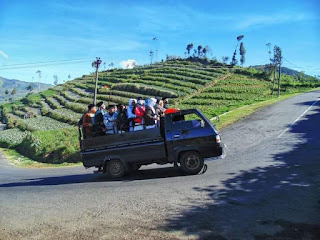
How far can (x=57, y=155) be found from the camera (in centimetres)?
2075

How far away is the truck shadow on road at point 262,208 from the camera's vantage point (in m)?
5.27

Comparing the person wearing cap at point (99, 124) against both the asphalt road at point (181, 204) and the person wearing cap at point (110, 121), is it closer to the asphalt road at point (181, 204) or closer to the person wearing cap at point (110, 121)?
the person wearing cap at point (110, 121)

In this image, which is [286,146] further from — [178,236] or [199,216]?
[178,236]

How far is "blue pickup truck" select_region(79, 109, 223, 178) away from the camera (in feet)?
31.0

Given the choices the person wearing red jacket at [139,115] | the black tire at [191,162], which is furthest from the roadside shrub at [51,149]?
the black tire at [191,162]

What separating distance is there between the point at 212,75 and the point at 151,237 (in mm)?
62874

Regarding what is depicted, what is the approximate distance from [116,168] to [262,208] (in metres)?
5.77

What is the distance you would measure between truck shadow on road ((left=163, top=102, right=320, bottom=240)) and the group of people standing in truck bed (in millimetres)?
3378

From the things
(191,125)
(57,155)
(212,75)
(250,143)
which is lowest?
(57,155)

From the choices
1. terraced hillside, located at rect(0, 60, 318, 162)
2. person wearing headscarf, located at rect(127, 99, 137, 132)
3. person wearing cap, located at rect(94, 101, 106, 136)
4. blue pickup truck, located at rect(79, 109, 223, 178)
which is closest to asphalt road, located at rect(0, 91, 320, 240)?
blue pickup truck, located at rect(79, 109, 223, 178)

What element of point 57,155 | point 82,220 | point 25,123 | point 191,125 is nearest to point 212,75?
point 25,123

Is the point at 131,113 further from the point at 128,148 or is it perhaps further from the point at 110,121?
the point at 128,148

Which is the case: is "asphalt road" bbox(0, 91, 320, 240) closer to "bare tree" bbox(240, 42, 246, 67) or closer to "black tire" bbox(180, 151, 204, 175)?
"black tire" bbox(180, 151, 204, 175)

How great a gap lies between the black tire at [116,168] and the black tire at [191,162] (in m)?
2.38
